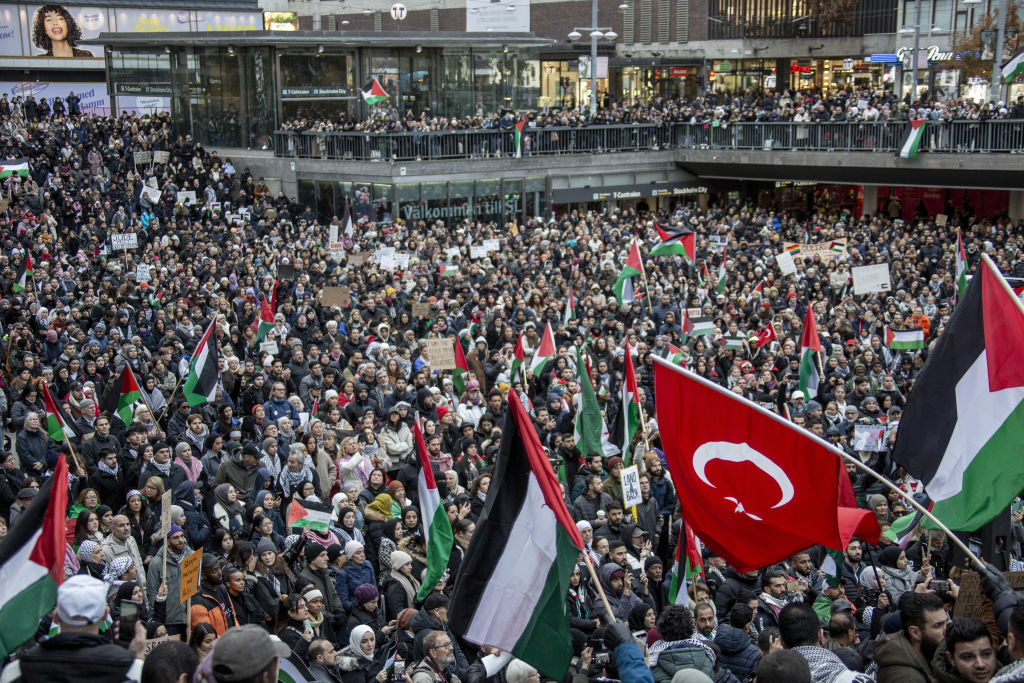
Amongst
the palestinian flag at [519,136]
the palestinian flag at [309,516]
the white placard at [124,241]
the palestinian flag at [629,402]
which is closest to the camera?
the palestinian flag at [309,516]

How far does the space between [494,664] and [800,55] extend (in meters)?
49.4

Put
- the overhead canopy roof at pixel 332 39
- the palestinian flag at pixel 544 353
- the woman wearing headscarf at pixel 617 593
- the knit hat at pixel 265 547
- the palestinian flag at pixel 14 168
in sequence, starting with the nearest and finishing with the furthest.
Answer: the woman wearing headscarf at pixel 617 593 → the knit hat at pixel 265 547 → the palestinian flag at pixel 544 353 → the palestinian flag at pixel 14 168 → the overhead canopy roof at pixel 332 39

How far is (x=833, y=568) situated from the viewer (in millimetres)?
8922

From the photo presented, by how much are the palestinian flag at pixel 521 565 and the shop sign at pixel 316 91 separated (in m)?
33.8

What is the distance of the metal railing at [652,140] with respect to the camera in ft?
105

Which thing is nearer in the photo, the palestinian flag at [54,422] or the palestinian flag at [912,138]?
the palestinian flag at [54,422]

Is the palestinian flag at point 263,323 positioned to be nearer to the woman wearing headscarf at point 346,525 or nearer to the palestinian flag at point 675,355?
the palestinian flag at point 675,355

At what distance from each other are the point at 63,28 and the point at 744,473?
181 feet

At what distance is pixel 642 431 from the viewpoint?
41.8ft

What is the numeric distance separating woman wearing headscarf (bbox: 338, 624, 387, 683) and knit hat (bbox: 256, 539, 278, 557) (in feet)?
3.87

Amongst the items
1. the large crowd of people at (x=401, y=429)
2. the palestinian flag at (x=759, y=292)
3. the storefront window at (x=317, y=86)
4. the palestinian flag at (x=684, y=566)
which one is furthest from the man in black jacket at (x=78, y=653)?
the storefront window at (x=317, y=86)

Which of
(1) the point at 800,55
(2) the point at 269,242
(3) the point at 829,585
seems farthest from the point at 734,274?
(1) the point at 800,55

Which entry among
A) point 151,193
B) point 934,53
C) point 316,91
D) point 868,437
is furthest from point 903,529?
point 934,53

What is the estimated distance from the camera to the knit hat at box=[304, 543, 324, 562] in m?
8.82
